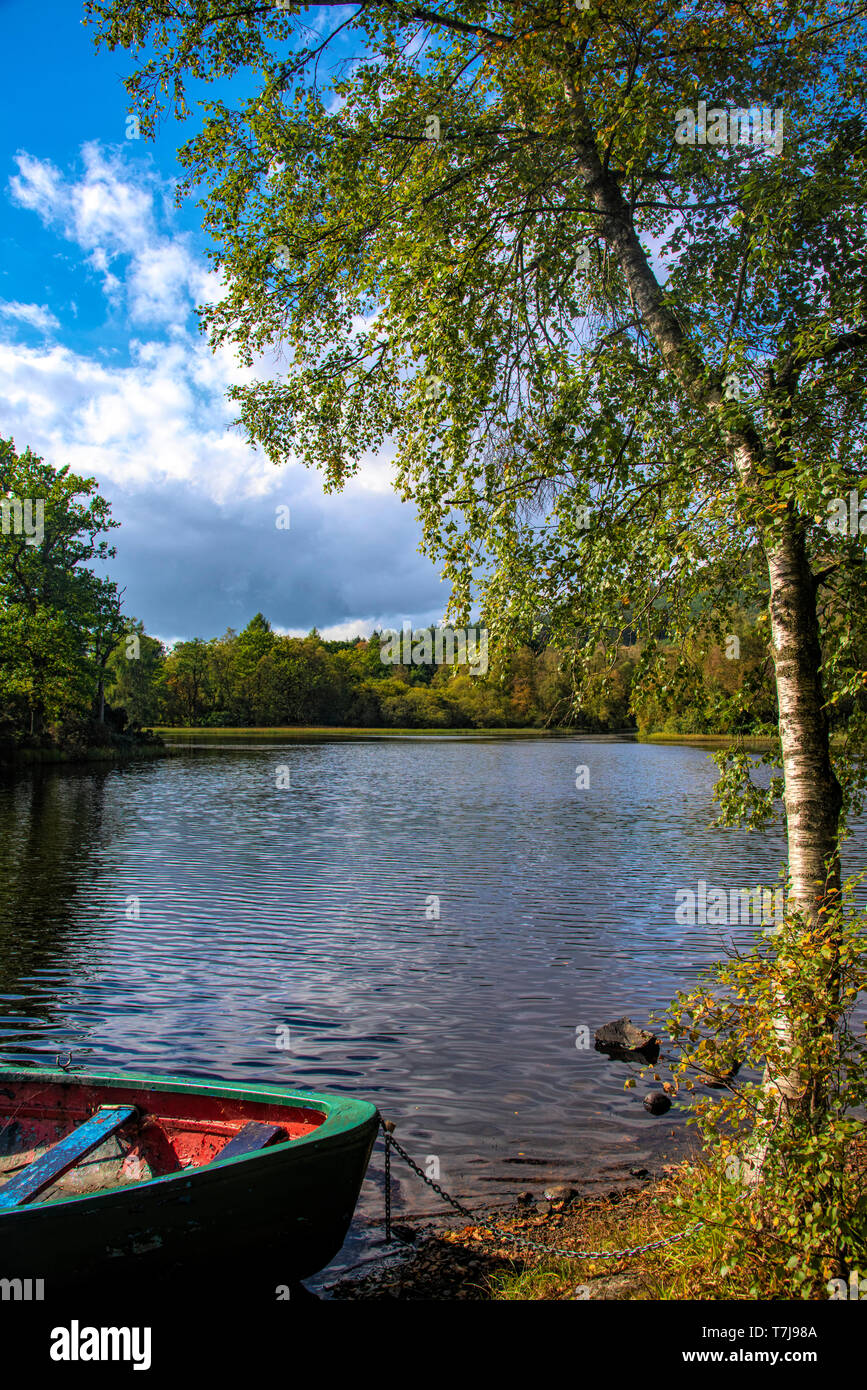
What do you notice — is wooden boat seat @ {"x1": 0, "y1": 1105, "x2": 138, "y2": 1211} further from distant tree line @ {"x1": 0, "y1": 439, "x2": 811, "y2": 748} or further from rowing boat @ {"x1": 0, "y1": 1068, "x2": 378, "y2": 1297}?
distant tree line @ {"x1": 0, "y1": 439, "x2": 811, "y2": 748}

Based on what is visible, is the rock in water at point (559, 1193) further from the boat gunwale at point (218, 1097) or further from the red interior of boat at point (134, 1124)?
the red interior of boat at point (134, 1124)

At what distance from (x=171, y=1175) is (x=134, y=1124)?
5.34ft

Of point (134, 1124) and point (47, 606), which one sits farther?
point (47, 606)

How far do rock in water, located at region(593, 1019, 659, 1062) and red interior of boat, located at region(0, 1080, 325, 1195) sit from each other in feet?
18.3

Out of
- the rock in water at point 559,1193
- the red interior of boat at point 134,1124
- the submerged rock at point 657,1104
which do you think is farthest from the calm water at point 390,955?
the red interior of boat at point 134,1124

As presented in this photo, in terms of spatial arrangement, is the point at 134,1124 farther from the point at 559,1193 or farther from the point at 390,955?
the point at 390,955

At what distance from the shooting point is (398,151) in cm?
832

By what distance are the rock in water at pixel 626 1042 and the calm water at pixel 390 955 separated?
0.35 meters

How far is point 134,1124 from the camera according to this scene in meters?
5.99

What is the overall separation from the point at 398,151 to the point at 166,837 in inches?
931

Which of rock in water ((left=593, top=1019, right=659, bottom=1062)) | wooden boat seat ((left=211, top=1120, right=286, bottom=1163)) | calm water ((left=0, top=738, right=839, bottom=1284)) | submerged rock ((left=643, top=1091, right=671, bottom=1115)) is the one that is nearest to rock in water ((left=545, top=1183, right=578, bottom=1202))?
calm water ((left=0, top=738, right=839, bottom=1284))

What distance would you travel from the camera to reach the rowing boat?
4.54 meters

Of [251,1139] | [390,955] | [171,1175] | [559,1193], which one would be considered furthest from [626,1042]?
[171,1175]

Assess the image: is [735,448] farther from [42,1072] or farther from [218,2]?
[42,1072]
